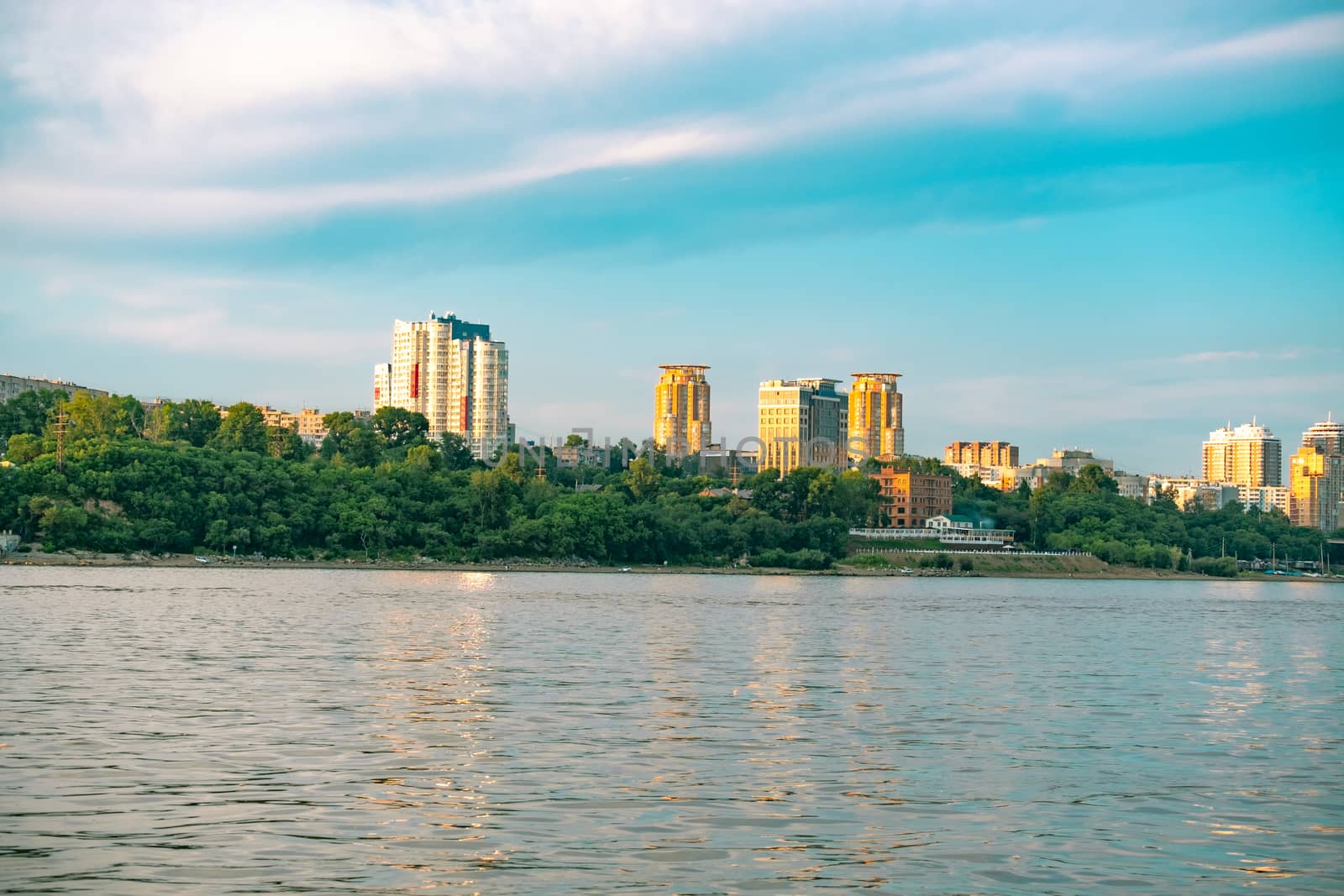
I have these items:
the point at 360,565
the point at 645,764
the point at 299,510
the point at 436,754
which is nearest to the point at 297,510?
the point at 299,510

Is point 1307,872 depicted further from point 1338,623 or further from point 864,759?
point 1338,623

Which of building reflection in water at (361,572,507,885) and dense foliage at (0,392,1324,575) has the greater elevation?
dense foliage at (0,392,1324,575)

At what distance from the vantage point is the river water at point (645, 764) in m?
19.3

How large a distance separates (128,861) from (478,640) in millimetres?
40407

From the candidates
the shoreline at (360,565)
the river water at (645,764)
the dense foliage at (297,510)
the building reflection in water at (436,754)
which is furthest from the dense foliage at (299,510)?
the building reflection in water at (436,754)

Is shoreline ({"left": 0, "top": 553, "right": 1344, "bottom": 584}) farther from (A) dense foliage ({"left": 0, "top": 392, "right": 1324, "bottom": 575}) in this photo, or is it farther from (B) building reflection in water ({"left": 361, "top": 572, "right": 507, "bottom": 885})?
(B) building reflection in water ({"left": 361, "top": 572, "right": 507, "bottom": 885})

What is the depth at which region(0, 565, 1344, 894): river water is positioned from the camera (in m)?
19.3

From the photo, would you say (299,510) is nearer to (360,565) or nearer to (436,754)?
(360,565)

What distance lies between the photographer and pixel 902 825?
22.3 m

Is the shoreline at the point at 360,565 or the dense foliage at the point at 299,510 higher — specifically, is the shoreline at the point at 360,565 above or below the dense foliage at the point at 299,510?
below

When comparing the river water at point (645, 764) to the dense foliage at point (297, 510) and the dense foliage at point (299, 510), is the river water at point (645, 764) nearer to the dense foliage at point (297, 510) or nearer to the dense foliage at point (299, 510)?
the dense foliage at point (299, 510)

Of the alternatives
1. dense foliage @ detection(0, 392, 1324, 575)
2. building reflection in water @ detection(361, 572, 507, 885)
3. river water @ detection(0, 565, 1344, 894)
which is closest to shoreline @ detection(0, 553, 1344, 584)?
dense foliage @ detection(0, 392, 1324, 575)

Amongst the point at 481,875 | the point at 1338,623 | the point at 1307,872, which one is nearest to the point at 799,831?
the point at 481,875

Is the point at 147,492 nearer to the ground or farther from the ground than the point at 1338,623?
farther from the ground
